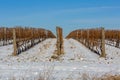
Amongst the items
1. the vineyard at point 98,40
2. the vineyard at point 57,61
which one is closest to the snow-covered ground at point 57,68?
the vineyard at point 57,61

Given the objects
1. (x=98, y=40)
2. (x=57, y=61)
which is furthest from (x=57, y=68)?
(x=98, y=40)

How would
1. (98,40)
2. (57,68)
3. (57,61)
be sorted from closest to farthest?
(57,68), (57,61), (98,40)

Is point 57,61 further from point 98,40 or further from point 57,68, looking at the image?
→ point 98,40

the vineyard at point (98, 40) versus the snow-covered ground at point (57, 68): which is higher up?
the vineyard at point (98, 40)

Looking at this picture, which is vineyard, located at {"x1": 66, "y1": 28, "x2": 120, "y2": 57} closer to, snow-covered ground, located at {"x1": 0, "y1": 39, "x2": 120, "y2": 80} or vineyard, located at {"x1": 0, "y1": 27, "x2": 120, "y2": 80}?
vineyard, located at {"x1": 0, "y1": 27, "x2": 120, "y2": 80}

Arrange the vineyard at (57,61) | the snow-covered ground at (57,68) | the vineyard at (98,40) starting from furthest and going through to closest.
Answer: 1. the vineyard at (98,40)
2. the vineyard at (57,61)
3. the snow-covered ground at (57,68)

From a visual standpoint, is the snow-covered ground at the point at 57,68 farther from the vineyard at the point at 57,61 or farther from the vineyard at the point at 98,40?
the vineyard at the point at 98,40

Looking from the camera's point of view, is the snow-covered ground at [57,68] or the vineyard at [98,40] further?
the vineyard at [98,40]

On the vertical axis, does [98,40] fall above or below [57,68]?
above

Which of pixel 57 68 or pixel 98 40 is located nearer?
pixel 57 68

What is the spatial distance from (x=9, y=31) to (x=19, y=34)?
7.11ft

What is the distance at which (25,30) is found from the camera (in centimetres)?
3781

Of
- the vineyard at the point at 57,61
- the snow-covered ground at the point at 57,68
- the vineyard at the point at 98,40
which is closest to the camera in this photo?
the snow-covered ground at the point at 57,68

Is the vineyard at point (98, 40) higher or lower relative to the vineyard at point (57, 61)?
higher
